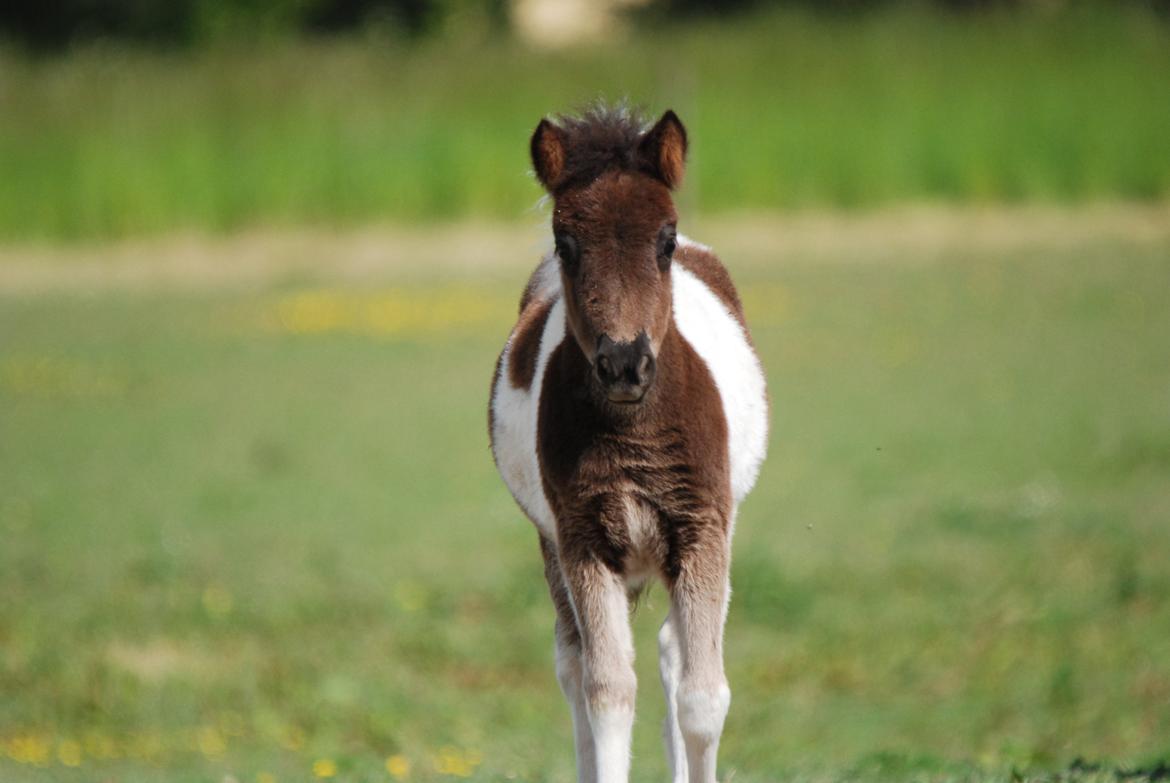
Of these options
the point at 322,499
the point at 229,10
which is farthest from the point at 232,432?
the point at 229,10

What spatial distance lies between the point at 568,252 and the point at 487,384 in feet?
42.1

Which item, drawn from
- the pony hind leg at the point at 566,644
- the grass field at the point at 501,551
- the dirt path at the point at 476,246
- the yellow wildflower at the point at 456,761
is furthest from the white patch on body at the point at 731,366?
the dirt path at the point at 476,246

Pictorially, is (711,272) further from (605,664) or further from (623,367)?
(605,664)

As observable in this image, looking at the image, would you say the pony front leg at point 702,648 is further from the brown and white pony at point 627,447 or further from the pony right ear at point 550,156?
the pony right ear at point 550,156

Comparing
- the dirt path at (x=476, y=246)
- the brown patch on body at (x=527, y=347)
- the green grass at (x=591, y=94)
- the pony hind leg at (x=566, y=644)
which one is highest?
the brown patch on body at (x=527, y=347)

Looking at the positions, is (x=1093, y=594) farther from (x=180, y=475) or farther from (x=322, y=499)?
(x=180, y=475)

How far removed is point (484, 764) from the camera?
7.94 meters

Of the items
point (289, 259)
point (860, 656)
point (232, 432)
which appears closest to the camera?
point (860, 656)

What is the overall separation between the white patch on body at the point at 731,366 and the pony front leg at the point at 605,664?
506 millimetres

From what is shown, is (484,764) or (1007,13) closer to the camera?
(484,764)

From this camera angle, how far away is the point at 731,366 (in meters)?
5.21

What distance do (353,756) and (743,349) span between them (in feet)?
11.9

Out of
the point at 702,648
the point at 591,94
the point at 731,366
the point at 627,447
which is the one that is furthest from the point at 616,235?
the point at 591,94

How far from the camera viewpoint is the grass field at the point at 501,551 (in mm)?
8586
